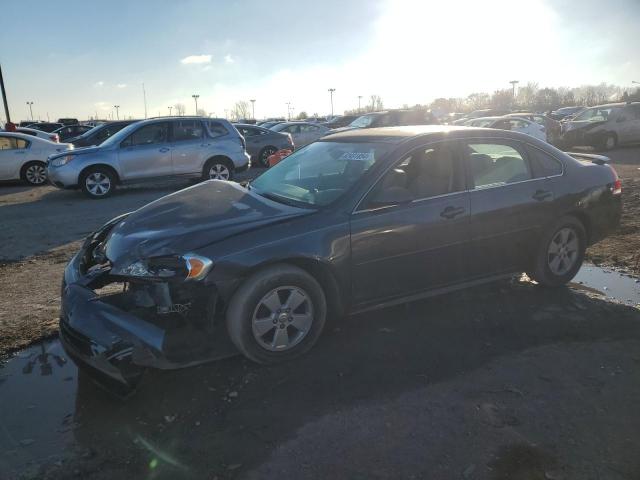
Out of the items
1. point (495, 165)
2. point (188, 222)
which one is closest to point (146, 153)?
point (188, 222)

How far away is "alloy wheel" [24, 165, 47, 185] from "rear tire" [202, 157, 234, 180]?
4996mm

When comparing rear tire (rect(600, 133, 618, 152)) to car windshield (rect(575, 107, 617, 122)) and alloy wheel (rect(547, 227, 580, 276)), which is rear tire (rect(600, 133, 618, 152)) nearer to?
car windshield (rect(575, 107, 617, 122))

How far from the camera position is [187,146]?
39.4 ft

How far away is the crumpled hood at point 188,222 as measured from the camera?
339 cm

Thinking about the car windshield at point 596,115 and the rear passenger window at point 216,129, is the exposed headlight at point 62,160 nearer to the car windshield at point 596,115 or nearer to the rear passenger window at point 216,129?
the rear passenger window at point 216,129

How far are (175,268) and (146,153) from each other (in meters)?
9.14

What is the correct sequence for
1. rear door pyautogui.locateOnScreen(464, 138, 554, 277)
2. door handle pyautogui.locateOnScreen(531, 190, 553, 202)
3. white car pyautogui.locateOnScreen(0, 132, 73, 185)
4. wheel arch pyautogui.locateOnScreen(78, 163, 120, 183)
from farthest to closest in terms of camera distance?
white car pyautogui.locateOnScreen(0, 132, 73, 185), wheel arch pyautogui.locateOnScreen(78, 163, 120, 183), door handle pyautogui.locateOnScreen(531, 190, 553, 202), rear door pyautogui.locateOnScreen(464, 138, 554, 277)

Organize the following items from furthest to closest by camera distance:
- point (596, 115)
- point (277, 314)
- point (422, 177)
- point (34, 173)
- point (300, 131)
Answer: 1. point (300, 131)
2. point (596, 115)
3. point (34, 173)
4. point (422, 177)
5. point (277, 314)

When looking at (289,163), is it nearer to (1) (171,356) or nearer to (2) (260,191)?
(2) (260,191)

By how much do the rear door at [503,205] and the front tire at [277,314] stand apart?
1.52 metres

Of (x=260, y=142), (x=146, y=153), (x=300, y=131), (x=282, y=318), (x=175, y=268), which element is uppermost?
(x=300, y=131)

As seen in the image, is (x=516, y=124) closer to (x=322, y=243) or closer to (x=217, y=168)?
(x=217, y=168)

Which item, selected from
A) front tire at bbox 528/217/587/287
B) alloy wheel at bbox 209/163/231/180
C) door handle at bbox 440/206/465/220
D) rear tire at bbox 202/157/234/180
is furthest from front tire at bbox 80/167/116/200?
front tire at bbox 528/217/587/287

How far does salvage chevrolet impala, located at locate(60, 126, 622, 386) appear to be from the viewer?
3227 mm
